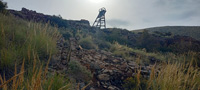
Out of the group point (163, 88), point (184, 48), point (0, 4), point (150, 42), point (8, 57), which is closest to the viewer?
point (8, 57)

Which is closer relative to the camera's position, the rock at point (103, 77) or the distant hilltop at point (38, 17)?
the rock at point (103, 77)

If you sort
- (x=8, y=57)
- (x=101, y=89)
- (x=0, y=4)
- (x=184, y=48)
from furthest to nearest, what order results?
(x=184, y=48), (x=0, y=4), (x=101, y=89), (x=8, y=57)

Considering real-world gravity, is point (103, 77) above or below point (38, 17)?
below

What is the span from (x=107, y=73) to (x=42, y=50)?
5.61ft

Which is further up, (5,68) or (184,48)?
(5,68)

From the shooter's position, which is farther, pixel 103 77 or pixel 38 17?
pixel 38 17

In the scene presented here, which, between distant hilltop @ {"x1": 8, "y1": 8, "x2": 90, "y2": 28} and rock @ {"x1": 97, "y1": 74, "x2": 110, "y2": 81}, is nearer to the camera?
rock @ {"x1": 97, "y1": 74, "x2": 110, "y2": 81}

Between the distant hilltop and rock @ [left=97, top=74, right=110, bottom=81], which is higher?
the distant hilltop

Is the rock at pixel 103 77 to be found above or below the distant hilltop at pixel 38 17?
below

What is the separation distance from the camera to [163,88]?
189 cm

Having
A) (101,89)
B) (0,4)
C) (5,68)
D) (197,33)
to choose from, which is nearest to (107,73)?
(101,89)

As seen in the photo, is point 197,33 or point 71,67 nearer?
point 71,67

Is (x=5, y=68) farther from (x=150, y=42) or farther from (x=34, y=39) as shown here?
(x=150, y=42)

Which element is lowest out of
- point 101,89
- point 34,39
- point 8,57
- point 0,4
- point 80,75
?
point 101,89
